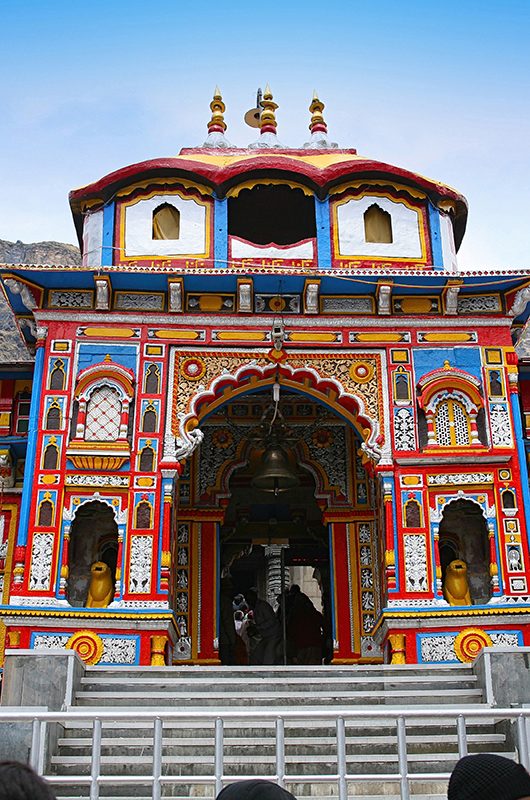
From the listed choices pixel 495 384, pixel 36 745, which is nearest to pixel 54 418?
pixel 495 384

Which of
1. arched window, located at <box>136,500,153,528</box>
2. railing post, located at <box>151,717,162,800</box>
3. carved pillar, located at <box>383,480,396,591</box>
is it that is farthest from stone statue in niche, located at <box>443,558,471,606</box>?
railing post, located at <box>151,717,162,800</box>

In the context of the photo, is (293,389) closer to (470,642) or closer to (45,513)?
(45,513)

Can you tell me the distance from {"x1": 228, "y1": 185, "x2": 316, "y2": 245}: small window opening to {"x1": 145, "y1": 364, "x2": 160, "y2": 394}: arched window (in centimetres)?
259

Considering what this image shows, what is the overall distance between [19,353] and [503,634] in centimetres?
1921

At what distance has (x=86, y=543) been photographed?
13609 mm

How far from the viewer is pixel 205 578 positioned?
15008 millimetres

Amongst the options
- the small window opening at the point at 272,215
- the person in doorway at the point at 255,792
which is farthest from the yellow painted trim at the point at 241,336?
the person in doorway at the point at 255,792

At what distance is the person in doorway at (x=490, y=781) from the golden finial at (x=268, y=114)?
1426cm

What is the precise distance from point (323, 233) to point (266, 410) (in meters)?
2.70

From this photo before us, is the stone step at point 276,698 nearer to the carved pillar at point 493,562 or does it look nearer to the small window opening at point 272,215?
the carved pillar at point 493,562

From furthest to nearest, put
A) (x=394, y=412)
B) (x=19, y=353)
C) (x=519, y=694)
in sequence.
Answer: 1. (x=19, y=353)
2. (x=394, y=412)
3. (x=519, y=694)

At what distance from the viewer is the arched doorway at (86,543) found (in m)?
13.3

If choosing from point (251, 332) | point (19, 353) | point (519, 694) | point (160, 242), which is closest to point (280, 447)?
point (251, 332)

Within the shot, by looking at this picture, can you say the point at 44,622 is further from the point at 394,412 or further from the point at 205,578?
the point at 394,412
